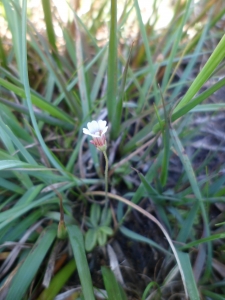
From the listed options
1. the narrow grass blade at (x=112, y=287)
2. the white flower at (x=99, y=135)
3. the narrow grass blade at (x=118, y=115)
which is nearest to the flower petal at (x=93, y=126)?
the white flower at (x=99, y=135)

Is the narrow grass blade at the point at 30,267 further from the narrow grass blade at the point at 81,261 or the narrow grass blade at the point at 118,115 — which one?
the narrow grass blade at the point at 118,115

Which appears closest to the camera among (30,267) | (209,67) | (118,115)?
(209,67)

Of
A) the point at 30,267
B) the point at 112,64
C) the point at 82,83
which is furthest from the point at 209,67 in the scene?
the point at 30,267

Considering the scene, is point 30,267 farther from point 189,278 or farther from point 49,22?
point 49,22

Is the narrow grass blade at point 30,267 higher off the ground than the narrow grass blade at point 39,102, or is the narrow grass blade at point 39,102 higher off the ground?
the narrow grass blade at point 39,102

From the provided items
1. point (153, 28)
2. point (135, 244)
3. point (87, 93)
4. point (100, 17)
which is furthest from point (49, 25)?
point (135, 244)

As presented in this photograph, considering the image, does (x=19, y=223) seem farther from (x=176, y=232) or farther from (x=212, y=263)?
(x=212, y=263)

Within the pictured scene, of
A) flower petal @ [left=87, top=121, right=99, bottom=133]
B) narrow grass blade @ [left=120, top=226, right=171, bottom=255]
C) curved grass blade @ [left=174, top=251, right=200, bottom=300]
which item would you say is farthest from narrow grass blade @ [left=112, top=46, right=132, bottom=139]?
curved grass blade @ [left=174, top=251, right=200, bottom=300]
